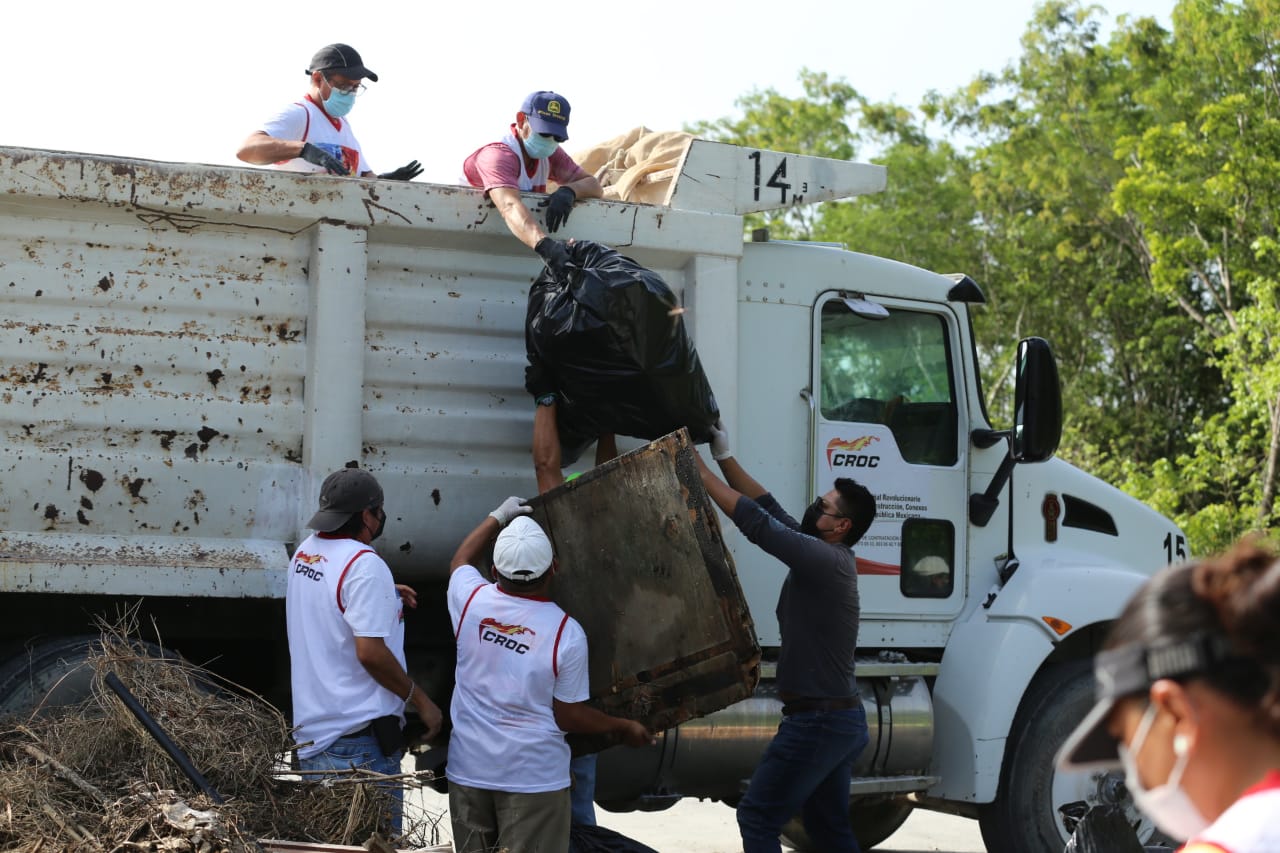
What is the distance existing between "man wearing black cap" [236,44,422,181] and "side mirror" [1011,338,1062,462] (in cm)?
244

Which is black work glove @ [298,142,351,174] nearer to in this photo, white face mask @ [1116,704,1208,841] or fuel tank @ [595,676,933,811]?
fuel tank @ [595,676,933,811]

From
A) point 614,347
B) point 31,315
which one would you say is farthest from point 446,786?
point 31,315

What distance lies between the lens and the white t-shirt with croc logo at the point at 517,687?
395cm

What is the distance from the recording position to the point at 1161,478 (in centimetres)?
1827

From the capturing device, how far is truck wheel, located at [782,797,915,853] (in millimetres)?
6668

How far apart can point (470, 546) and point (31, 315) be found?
4.81ft

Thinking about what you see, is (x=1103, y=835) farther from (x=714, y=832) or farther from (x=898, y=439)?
(x=714, y=832)

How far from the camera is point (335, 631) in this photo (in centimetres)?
398

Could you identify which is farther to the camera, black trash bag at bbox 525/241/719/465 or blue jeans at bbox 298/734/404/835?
black trash bag at bbox 525/241/719/465

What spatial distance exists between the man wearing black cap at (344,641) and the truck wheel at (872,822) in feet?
10.4

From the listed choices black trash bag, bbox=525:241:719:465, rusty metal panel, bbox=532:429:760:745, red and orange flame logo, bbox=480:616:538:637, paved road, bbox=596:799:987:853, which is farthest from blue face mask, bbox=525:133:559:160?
paved road, bbox=596:799:987:853

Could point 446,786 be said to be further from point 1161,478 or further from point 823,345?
point 1161,478

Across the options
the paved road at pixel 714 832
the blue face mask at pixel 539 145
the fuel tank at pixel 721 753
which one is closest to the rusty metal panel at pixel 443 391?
the blue face mask at pixel 539 145

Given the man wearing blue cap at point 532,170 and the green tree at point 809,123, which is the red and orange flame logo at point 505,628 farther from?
the green tree at point 809,123
